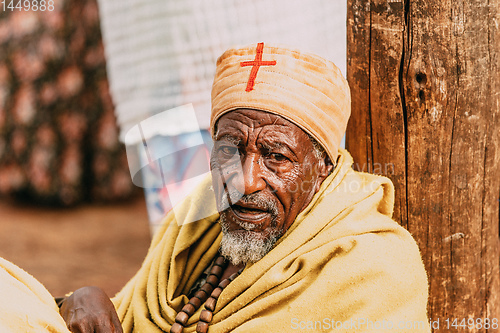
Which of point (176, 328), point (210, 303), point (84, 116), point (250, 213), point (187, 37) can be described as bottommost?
point (84, 116)

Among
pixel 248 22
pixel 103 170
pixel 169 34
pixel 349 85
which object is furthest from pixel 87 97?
pixel 349 85

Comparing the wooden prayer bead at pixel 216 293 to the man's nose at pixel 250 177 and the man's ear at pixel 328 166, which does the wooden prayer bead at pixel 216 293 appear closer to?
the man's nose at pixel 250 177

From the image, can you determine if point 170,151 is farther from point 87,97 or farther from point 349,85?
point 87,97

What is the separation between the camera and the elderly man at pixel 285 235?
7.14ft

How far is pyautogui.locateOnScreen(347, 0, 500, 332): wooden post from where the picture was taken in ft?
8.03

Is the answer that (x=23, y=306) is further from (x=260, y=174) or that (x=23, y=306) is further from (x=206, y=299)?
(x=260, y=174)

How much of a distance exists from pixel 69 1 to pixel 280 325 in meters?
7.45

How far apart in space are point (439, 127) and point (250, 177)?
891mm

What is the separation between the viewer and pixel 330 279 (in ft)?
7.18

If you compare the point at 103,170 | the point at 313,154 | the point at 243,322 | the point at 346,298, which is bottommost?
the point at 103,170

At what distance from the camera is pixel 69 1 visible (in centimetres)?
832

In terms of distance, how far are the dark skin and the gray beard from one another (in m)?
0.02

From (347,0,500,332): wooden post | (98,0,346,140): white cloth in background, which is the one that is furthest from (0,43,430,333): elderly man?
(98,0,346,140): white cloth in background

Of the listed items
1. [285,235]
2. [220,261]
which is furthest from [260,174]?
[220,261]
